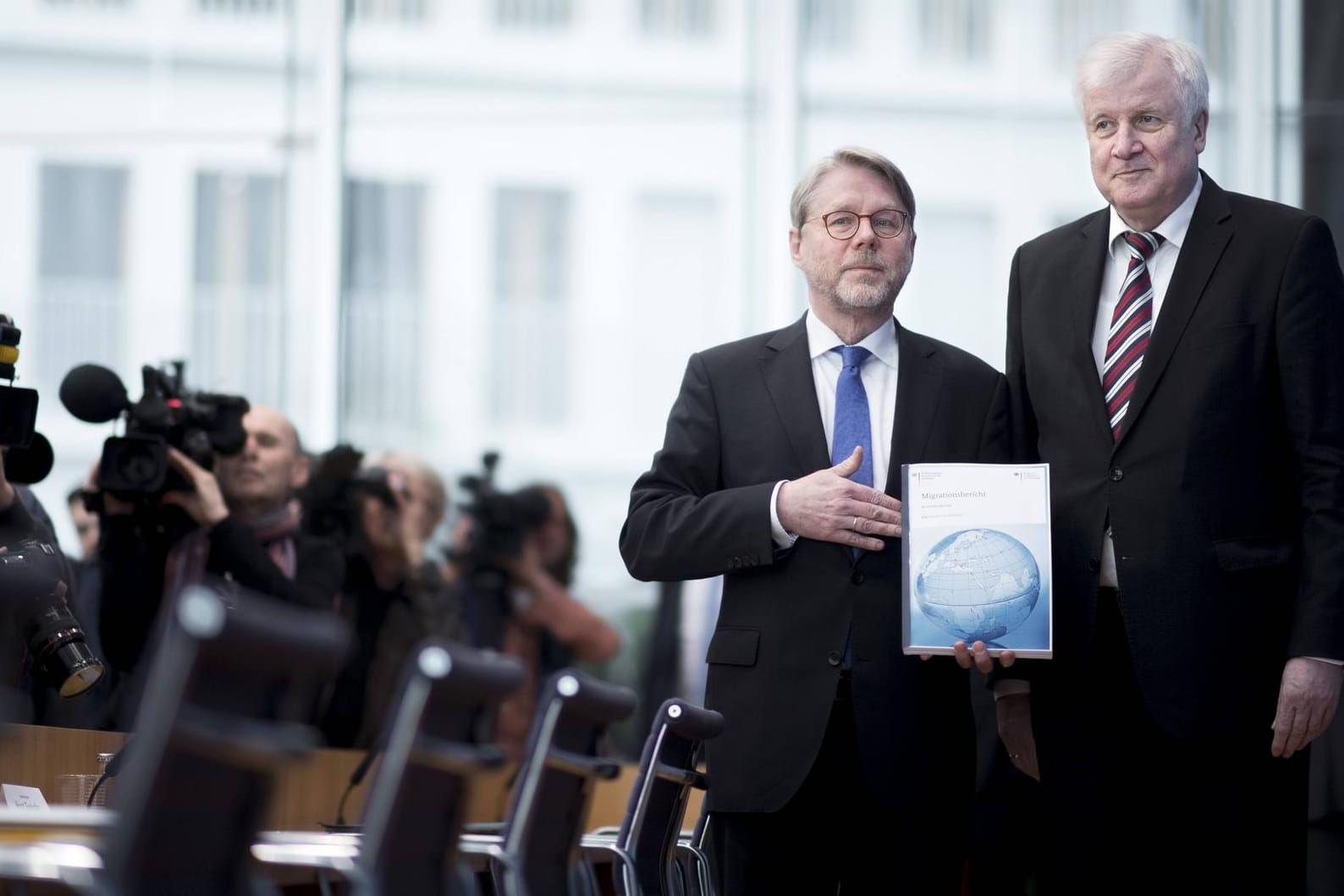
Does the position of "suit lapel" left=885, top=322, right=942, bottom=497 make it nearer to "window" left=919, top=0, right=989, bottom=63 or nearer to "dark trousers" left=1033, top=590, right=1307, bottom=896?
"dark trousers" left=1033, top=590, right=1307, bottom=896

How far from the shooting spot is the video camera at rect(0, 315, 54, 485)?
3342 mm

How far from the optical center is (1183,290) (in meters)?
2.67

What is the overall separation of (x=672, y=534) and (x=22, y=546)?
102cm

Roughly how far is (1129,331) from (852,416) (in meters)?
0.44

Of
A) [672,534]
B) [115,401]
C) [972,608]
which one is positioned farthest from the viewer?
[115,401]

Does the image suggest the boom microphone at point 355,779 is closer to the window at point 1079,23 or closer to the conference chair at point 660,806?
the conference chair at point 660,806

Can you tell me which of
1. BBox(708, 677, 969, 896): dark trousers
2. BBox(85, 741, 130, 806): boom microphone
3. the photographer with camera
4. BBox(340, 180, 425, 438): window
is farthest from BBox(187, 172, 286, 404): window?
BBox(708, 677, 969, 896): dark trousers

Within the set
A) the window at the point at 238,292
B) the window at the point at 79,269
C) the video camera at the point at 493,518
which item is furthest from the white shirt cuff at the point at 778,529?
the window at the point at 79,269

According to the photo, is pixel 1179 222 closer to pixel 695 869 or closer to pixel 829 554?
pixel 829 554

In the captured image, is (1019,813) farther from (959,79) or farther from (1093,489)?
(959,79)

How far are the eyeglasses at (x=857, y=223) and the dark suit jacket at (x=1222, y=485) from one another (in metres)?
0.40

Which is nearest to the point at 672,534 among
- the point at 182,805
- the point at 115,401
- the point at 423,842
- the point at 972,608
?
the point at 972,608

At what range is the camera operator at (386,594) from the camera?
5117 millimetres

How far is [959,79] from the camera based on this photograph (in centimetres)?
721
